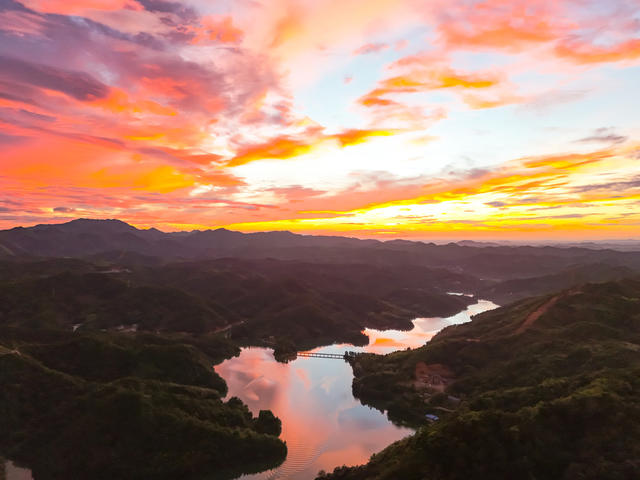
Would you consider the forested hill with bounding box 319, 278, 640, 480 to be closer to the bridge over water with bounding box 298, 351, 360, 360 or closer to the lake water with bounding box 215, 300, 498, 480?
the lake water with bounding box 215, 300, 498, 480

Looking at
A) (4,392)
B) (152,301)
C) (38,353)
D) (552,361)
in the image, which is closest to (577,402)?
(552,361)

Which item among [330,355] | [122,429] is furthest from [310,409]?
[330,355]

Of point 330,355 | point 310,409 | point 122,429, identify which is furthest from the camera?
point 330,355

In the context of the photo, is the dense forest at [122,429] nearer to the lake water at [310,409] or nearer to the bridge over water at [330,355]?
the lake water at [310,409]

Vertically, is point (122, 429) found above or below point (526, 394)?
below

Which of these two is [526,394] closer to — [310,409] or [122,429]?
[310,409]

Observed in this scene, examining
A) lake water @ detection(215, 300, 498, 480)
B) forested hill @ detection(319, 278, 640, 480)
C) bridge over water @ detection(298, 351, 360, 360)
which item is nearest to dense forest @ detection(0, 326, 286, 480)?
→ lake water @ detection(215, 300, 498, 480)

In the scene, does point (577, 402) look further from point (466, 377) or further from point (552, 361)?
point (466, 377)
